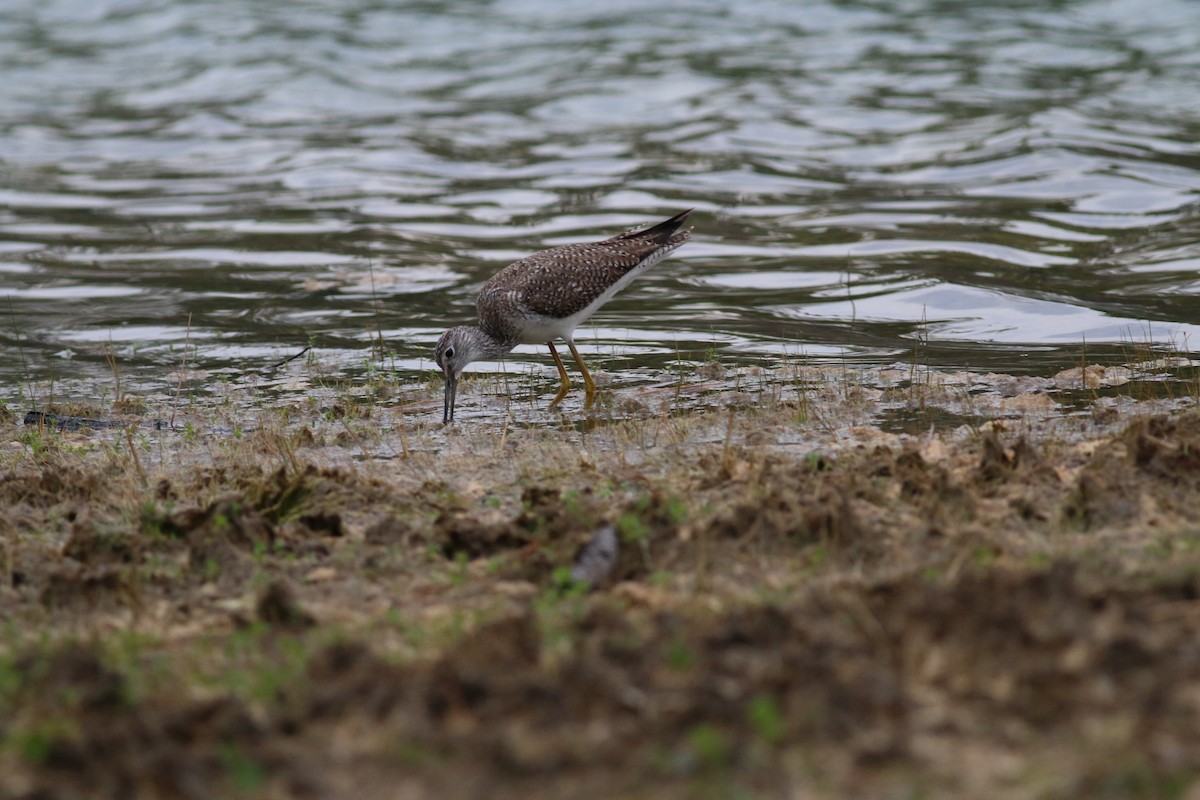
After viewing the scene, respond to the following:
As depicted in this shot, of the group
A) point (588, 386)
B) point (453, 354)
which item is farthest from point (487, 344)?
point (588, 386)

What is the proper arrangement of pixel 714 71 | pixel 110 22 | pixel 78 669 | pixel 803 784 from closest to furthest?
pixel 803 784, pixel 78 669, pixel 714 71, pixel 110 22

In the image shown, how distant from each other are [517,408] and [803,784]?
6.70m

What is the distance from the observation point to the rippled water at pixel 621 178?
1290 cm

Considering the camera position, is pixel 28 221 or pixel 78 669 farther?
pixel 28 221

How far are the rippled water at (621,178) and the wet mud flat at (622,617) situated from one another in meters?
4.08

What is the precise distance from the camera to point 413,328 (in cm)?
1321

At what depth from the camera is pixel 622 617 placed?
495cm

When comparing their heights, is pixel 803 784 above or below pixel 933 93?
below

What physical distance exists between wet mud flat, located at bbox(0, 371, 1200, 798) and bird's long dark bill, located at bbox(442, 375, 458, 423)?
1287mm

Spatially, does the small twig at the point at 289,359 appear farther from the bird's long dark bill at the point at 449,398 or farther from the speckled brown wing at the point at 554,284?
the bird's long dark bill at the point at 449,398

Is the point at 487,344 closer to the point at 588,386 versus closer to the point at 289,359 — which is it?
the point at 588,386

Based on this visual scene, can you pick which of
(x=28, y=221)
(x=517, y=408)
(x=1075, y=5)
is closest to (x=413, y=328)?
(x=517, y=408)

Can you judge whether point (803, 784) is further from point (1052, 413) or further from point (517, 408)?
point (517, 408)

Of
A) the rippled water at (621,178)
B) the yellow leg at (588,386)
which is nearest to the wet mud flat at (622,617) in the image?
the yellow leg at (588,386)
